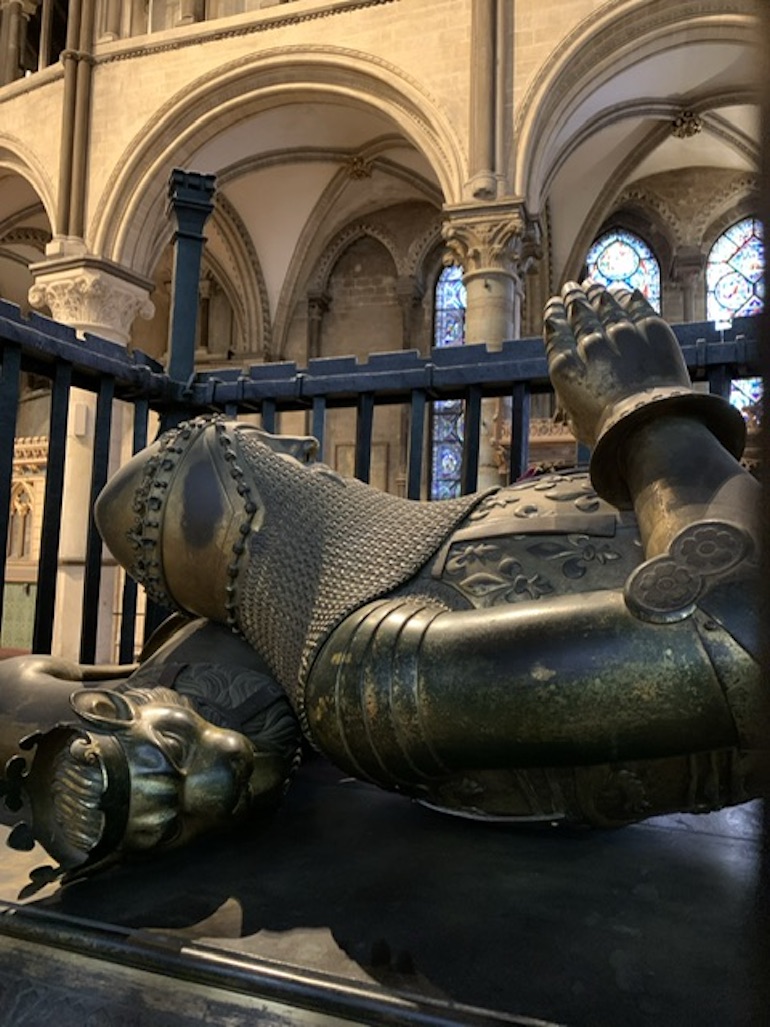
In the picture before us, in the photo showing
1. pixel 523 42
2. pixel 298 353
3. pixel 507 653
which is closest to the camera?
pixel 507 653

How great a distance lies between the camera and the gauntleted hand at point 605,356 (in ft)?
3.59

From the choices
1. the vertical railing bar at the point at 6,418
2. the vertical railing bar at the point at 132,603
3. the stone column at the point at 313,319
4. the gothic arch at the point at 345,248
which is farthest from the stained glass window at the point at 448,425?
the vertical railing bar at the point at 6,418

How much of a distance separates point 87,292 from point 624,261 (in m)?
7.84

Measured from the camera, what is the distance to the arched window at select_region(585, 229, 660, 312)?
475 inches

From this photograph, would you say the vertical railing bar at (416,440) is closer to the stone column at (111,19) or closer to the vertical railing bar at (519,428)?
the vertical railing bar at (519,428)

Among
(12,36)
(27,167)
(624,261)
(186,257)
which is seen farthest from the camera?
(624,261)

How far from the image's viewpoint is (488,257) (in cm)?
713

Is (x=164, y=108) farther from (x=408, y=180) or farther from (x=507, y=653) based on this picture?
(x=507, y=653)

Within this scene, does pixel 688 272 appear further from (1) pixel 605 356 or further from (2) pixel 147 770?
(2) pixel 147 770

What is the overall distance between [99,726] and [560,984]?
50 cm

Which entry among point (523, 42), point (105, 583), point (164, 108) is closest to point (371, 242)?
point (164, 108)

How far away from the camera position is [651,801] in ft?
2.87

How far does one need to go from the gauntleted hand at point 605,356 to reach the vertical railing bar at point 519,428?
2.05 feet

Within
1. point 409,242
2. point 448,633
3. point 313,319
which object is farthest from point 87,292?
point 448,633
